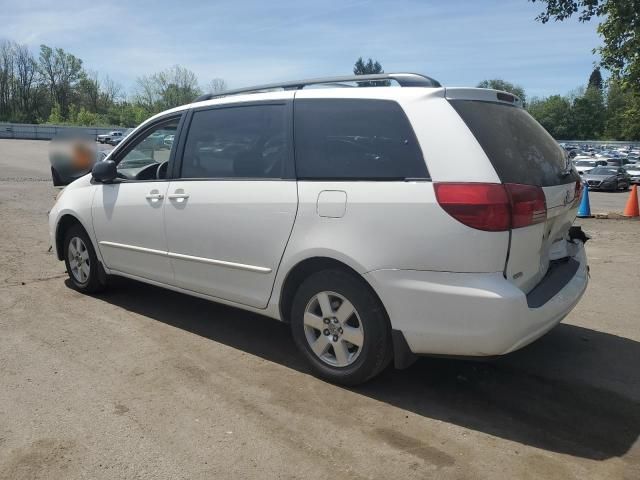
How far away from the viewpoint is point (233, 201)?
3951mm

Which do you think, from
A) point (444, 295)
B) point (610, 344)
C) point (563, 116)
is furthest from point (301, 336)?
point (563, 116)

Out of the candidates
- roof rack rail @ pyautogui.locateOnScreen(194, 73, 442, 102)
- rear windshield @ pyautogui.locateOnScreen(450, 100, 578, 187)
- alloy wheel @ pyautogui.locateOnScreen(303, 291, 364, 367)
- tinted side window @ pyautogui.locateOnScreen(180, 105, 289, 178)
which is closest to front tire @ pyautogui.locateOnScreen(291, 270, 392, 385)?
alloy wheel @ pyautogui.locateOnScreen(303, 291, 364, 367)

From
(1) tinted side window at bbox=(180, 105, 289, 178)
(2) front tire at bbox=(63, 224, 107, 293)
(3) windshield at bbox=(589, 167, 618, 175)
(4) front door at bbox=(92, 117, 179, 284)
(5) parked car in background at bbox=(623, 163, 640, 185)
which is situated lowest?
(5) parked car in background at bbox=(623, 163, 640, 185)

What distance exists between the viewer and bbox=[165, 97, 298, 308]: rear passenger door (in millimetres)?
3770

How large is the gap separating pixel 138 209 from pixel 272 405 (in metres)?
2.20

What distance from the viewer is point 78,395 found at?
3.48 metres

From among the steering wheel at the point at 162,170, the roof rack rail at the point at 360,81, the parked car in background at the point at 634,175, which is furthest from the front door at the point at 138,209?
the parked car in background at the point at 634,175

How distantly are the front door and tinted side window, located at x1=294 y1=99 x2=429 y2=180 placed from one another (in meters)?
1.42

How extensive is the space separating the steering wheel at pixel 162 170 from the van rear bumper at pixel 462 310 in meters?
2.25

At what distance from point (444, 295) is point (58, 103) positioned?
86702mm

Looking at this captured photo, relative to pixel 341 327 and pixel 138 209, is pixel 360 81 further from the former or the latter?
pixel 138 209

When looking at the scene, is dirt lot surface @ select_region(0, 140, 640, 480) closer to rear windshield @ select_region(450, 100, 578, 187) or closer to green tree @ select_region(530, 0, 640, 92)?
rear windshield @ select_region(450, 100, 578, 187)

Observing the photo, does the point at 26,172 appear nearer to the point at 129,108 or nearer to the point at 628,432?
the point at 628,432

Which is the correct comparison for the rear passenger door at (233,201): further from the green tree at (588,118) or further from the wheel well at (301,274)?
the green tree at (588,118)
